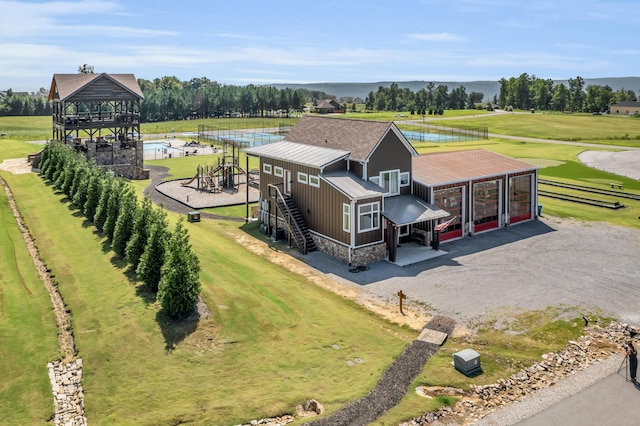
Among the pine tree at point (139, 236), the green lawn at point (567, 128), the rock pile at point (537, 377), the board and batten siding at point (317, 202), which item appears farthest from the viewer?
the green lawn at point (567, 128)

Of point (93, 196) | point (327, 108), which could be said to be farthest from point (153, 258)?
point (327, 108)

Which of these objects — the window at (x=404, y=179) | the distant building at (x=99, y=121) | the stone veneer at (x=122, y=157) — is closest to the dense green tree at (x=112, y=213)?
the window at (x=404, y=179)

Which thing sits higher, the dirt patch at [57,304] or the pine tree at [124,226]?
the pine tree at [124,226]

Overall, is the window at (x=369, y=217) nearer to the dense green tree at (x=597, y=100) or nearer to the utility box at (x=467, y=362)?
the utility box at (x=467, y=362)

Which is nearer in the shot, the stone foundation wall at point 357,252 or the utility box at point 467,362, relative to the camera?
the utility box at point 467,362

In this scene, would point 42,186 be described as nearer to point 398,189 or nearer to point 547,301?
point 398,189

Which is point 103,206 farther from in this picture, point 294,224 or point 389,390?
point 389,390
